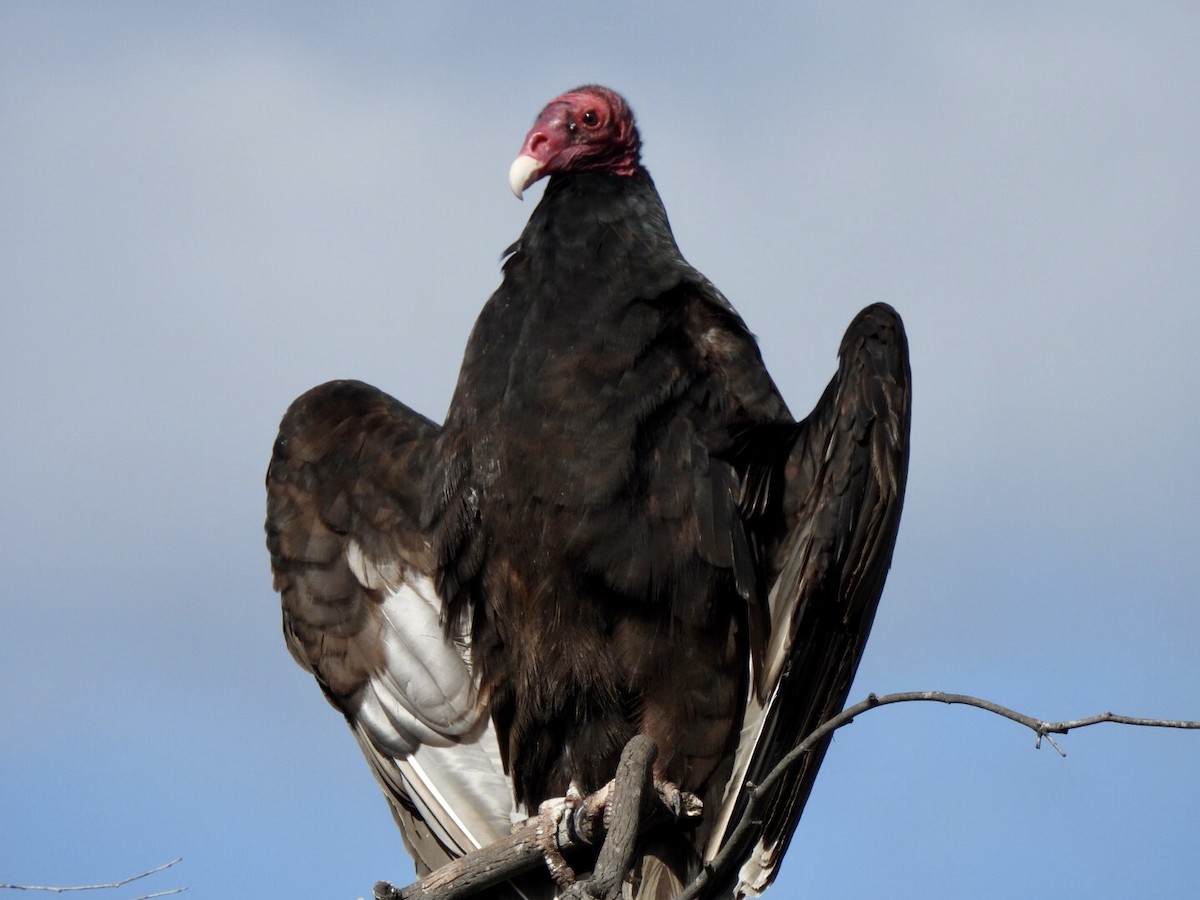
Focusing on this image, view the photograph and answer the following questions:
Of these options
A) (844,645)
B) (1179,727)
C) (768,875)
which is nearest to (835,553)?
(844,645)

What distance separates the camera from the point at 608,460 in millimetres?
3984

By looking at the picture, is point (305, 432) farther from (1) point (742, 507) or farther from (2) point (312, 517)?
(1) point (742, 507)

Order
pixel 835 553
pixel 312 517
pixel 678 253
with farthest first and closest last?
pixel 312 517, pixel 678 253, pixel 835 553

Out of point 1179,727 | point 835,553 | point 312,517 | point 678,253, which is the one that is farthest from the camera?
point 312,517

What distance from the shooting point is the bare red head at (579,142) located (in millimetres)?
4508

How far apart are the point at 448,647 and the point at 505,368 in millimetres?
837

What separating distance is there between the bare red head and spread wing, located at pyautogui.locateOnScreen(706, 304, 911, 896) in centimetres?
89

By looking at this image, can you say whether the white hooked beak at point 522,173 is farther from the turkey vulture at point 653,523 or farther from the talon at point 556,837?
the talon at point 556,837

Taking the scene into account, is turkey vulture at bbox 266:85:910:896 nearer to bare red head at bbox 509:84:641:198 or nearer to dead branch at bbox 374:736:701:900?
bare red head at bbox 509:84:641:198

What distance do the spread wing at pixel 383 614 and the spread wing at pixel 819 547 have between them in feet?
2.60

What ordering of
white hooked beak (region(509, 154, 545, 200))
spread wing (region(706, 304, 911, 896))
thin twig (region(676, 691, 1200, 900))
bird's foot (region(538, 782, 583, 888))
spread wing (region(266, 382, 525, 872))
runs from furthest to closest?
spread wing (region(266, 382, 525, 872))
white hooked beak (region(509, 154, 545, 200))
spread wing (region(706, 304, 911, 896))
bird's foot (region(538, 782, 583, 888))
thin twig (region(676, 691, 1200, 900))

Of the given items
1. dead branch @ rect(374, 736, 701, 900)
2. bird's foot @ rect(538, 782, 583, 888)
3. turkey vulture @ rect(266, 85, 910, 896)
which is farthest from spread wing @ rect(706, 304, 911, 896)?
bird's foot @ rect(538, 782, 583, 888)

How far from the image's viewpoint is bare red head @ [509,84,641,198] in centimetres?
451

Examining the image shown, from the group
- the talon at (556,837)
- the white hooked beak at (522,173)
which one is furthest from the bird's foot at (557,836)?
the white hooked beak at (522,173)
